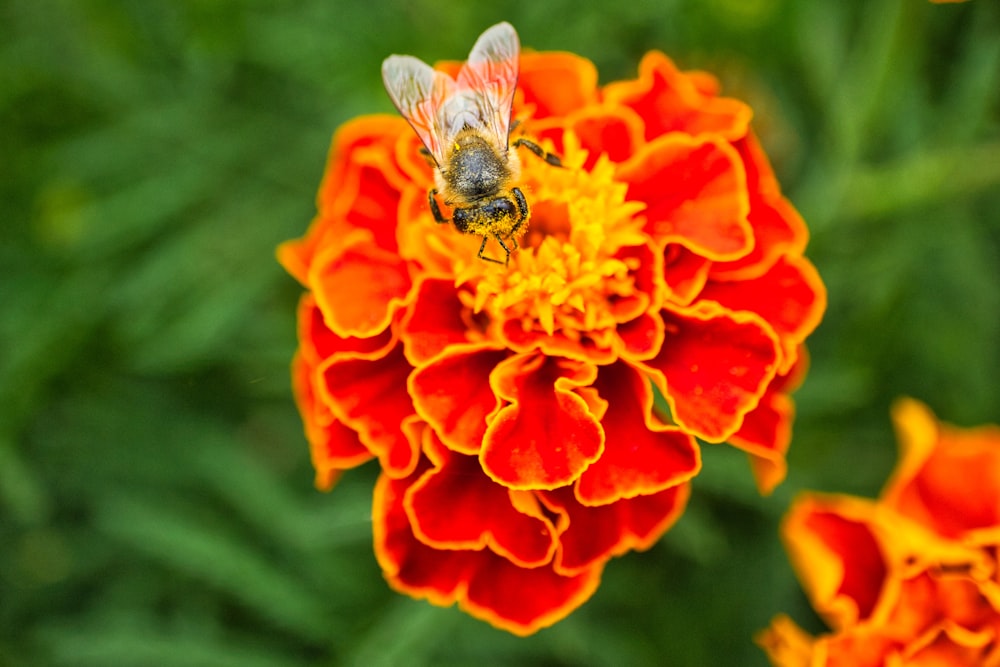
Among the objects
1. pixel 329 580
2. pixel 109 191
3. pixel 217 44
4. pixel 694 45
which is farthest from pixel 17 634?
pixel 694 45

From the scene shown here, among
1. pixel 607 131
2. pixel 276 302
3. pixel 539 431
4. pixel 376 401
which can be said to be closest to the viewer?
pixel 539 431

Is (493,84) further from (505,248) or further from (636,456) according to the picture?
(636,456)

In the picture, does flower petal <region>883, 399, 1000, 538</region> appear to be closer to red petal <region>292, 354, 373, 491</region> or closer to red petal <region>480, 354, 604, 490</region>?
red petal <region>480, 354, 604, 490</region>

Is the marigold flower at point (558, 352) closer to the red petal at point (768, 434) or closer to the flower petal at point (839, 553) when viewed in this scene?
the red petal at point (768, 434)

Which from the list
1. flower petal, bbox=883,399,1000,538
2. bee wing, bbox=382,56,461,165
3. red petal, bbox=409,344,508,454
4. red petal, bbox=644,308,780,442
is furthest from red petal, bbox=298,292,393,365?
flower petal, bbox=883,399,1000,538

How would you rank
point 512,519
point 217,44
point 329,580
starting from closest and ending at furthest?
1. point 512,519
2. point 329,580
3. point 217,44

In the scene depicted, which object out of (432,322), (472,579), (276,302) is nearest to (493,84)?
(432,322)

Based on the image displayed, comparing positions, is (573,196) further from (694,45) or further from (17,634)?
(17,634)
